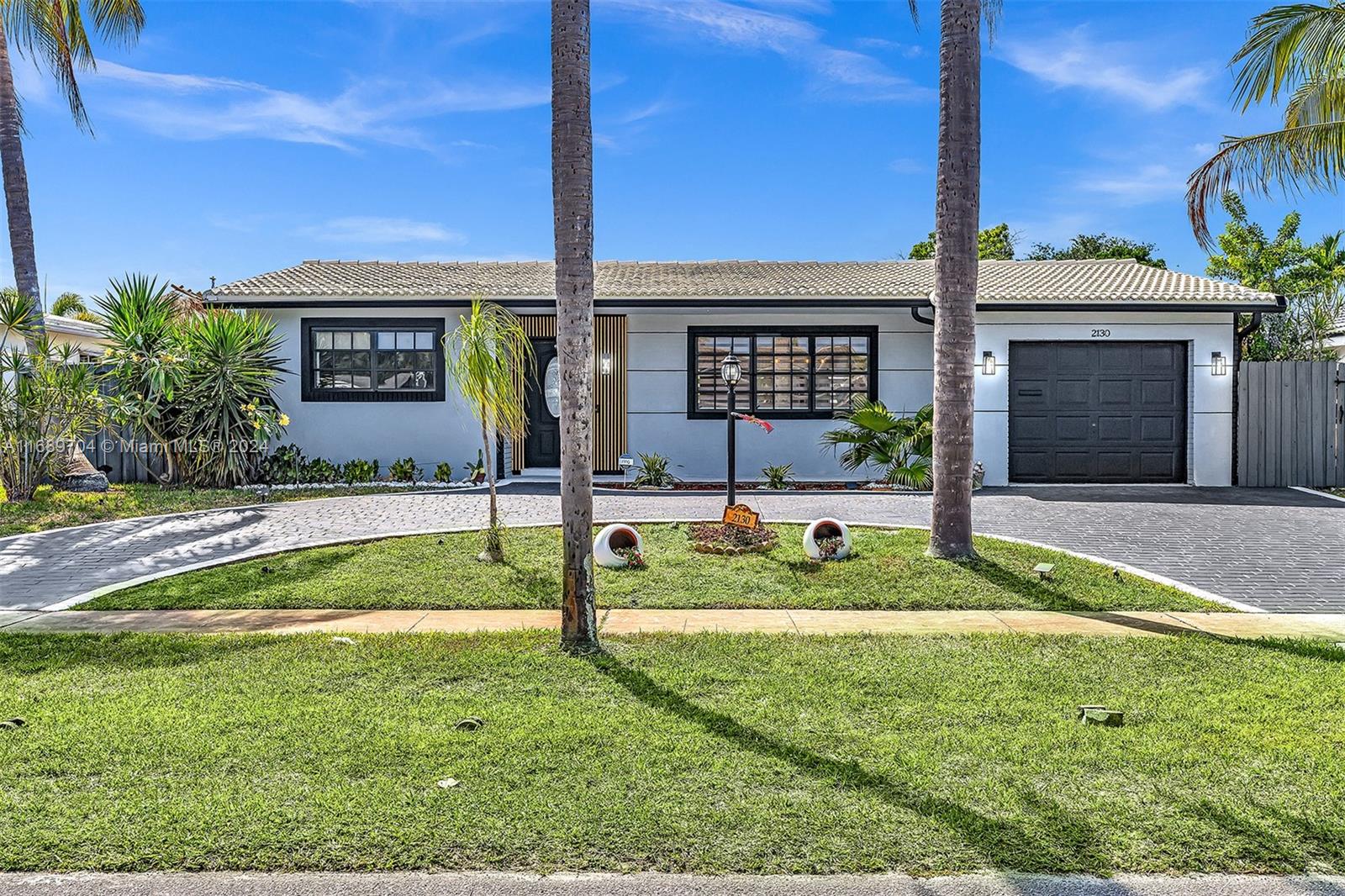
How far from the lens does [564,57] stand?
5738mm

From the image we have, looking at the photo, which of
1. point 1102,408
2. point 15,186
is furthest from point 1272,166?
point 15,186

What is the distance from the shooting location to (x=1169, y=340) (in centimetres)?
1527

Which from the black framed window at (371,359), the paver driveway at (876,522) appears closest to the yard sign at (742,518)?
the paver driveway at (876,522)

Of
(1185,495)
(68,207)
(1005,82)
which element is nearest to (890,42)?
(1005,82)

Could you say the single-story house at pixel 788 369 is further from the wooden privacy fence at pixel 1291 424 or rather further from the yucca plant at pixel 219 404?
the yucca plant at pixel 219 404

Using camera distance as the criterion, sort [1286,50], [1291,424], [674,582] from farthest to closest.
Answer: [1291,424] < [1286,50] < [674,582]

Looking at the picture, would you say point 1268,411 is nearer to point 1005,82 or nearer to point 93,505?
point 1005,82

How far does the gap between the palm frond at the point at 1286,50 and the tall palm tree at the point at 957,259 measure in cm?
689

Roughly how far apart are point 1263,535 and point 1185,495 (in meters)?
3.59

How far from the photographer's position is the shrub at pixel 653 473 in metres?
15.2

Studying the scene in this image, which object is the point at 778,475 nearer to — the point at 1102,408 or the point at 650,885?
the point at 1102,408

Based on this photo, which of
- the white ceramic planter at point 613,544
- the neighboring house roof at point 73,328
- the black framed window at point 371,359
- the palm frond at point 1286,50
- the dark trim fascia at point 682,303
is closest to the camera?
the white ceramic planter at point 613,544

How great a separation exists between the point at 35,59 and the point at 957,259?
15734 millimetres

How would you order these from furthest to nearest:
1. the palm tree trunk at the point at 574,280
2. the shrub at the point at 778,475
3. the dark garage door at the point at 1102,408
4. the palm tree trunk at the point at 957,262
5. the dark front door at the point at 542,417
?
the dark front door at the point at 542,417 < the dark garage door at the point at 1102,408 < the shrub at the point at 778,475 < the palm tree trunk at the point at 957,262 < the palm tree trunk at the point at 574,280
